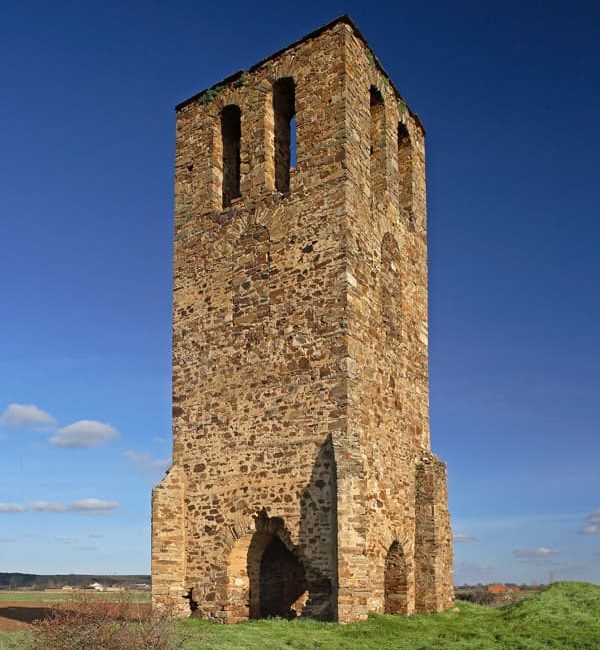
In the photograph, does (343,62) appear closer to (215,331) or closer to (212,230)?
(212,230)

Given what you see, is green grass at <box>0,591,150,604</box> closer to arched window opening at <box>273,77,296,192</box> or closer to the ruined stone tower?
the ruined stone tower

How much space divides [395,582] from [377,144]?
918 centimetres

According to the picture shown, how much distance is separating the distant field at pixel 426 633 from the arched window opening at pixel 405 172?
28.4 ft

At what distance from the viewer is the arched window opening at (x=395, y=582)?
14859 mm

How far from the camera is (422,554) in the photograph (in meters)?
15.8

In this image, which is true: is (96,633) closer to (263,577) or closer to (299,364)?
(299,364)

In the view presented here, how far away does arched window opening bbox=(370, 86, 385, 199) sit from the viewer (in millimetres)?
16641

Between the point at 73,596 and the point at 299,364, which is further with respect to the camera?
the point at 299,364

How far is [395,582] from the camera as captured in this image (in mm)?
15039

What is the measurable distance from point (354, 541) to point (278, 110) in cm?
911

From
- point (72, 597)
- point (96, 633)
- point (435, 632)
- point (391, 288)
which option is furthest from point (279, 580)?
point (96, 633)

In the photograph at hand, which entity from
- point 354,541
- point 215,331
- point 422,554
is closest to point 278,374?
point 215,331

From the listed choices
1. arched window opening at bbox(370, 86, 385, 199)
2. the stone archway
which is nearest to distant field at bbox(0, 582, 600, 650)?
the stone archway

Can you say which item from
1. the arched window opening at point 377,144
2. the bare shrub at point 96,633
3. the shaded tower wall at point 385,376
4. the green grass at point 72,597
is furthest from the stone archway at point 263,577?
the arched window opening at point 377,144
